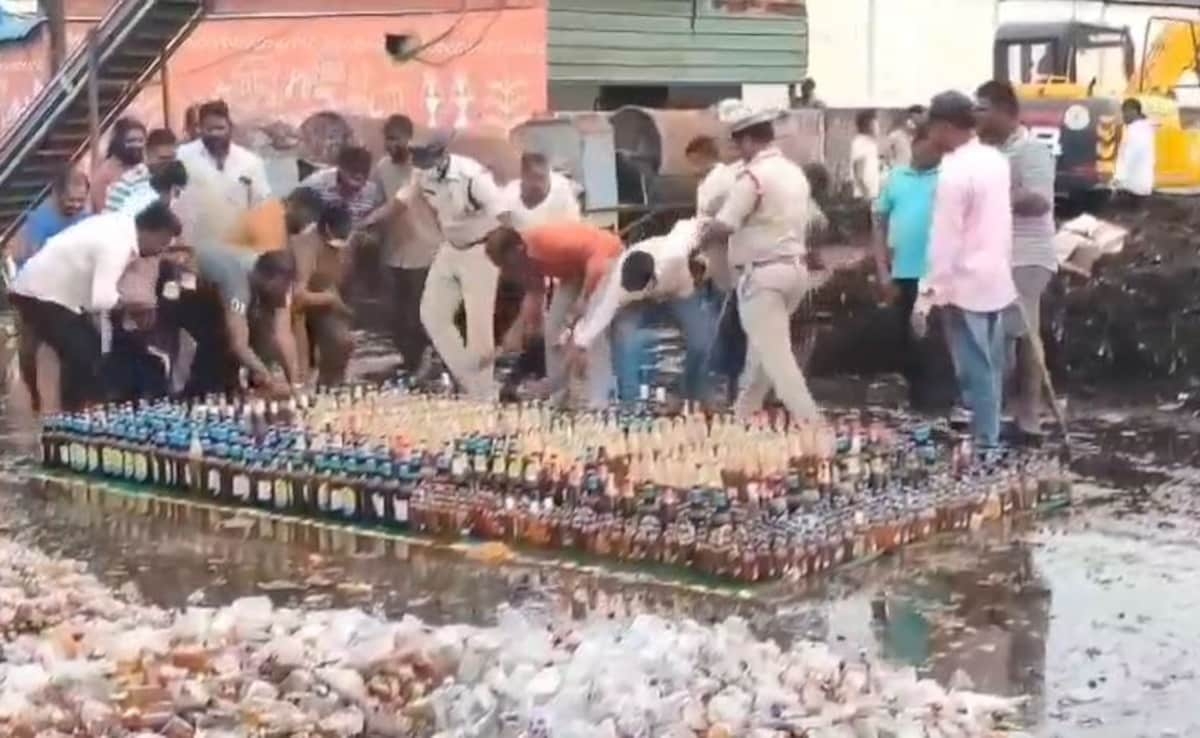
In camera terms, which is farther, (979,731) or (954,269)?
(954,269)

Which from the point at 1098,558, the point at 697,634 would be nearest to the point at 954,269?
the point at 1098,558

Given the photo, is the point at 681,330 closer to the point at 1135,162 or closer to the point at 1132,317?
the point at 1132,317

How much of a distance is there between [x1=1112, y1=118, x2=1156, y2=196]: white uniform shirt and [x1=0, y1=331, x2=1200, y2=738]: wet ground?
1079cm

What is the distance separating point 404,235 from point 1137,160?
10.0 metres

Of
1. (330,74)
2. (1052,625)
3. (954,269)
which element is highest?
(330,74)

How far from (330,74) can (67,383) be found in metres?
10.4

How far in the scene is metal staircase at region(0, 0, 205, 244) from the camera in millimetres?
17469

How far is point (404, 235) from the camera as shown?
45.8ft

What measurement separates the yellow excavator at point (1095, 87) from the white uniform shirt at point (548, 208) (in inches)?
369

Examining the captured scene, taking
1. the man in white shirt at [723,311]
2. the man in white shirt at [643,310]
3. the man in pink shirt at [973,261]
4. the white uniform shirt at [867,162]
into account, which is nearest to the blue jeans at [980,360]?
the man in pink shirt at [973,261]

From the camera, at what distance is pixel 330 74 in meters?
22.5

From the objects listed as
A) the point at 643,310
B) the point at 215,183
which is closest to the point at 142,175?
the point at 215,183

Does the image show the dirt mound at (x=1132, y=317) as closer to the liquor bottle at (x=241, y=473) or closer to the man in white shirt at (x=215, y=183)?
the man in white shirt at (x=215, y=183)

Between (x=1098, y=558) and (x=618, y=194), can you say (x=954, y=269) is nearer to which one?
(x=1098, y=558)
